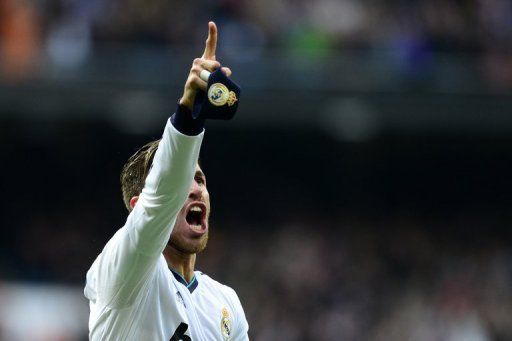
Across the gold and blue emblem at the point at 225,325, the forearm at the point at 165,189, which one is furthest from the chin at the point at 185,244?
the forearm at the point at 165,189

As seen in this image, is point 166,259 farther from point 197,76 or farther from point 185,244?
point 197,76

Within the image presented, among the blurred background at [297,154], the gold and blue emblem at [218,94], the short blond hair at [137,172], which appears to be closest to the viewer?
the gold and blue emblem at [218,94]

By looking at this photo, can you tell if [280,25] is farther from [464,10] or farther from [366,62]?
[464,10]

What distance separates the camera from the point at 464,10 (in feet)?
48.6

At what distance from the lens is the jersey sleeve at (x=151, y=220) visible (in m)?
3.47

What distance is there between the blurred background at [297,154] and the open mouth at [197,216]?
849cm

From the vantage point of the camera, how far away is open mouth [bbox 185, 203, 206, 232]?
4277 mm

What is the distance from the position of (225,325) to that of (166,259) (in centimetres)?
35

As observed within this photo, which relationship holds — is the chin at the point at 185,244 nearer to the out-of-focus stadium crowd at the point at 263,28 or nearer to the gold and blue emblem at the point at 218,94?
the gold and blue emblem at the point at 218,94

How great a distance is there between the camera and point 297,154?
54.1 ft

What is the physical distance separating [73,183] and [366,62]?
16.5ft

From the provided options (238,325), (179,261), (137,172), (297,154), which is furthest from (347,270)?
(137,172)

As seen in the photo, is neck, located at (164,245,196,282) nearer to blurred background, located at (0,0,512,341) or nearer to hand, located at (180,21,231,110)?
hand, located at (180,21,231,110)

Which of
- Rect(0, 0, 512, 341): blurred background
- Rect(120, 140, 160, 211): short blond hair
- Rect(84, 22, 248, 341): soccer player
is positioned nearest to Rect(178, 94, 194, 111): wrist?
Rect(84, 22, 248, 341): soccer player
